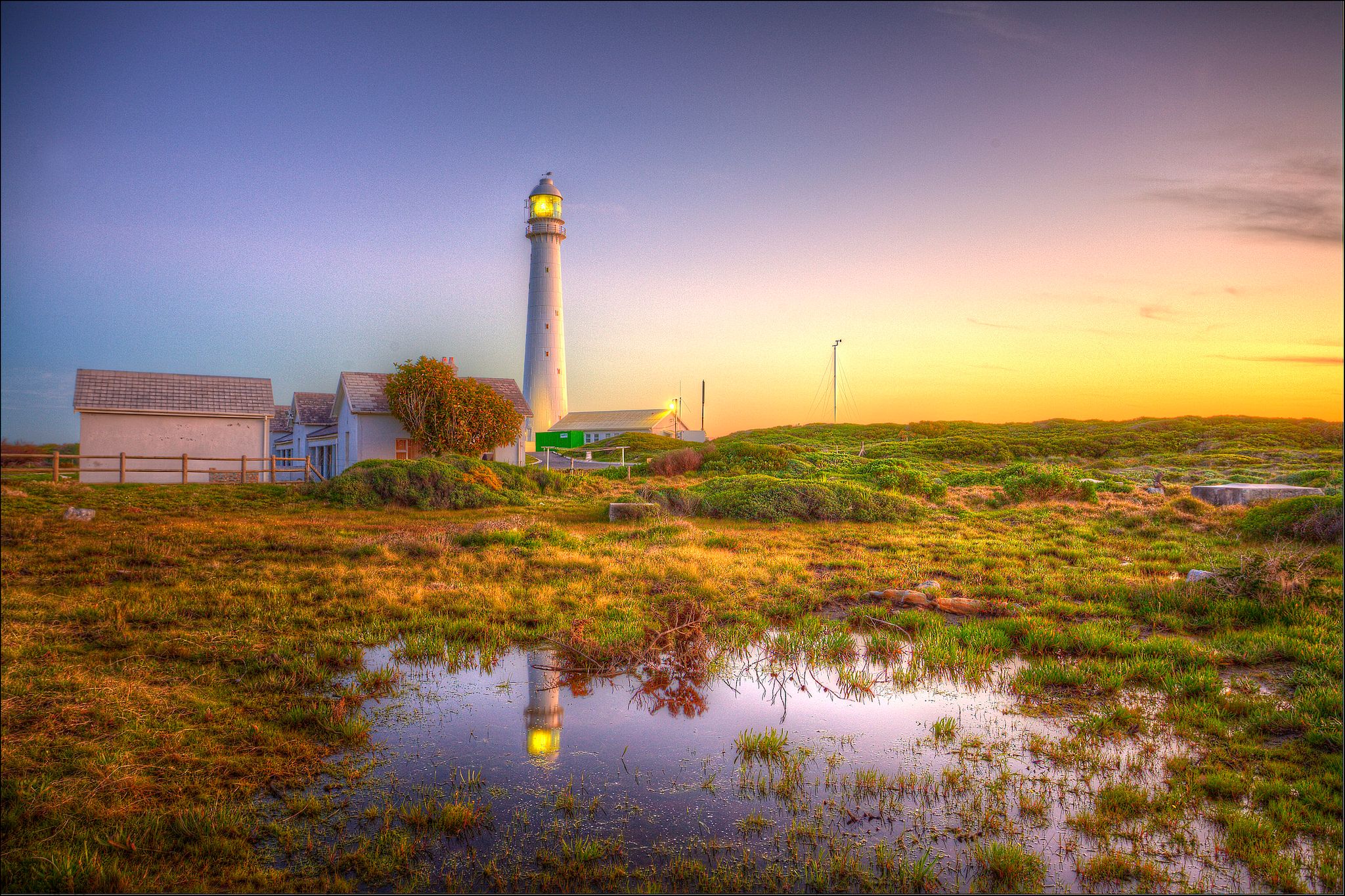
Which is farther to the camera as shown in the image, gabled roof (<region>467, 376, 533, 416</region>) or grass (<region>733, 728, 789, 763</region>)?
gabled roof (<region>467, 376, 533, 416</region>)

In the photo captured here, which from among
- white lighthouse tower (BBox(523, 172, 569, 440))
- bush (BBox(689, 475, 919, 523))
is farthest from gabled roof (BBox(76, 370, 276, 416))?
white lighthouse tower (BBox(523, 172, 569, 440))

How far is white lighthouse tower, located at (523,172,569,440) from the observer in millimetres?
48938

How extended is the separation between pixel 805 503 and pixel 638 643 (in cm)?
1164

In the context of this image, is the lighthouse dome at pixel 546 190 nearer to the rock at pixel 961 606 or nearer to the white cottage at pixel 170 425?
the white cottage at pixel 170 425

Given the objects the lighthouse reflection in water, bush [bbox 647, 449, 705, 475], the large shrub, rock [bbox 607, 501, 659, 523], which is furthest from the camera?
bush [bbox 647, 449, 705, 475]

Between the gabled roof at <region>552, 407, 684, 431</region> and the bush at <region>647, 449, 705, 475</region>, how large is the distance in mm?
28884

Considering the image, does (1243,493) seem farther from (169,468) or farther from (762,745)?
(169,468)

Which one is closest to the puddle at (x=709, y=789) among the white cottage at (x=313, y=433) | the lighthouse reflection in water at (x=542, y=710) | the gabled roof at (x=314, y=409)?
the lighthouse reflection in water at (x=542, y=710)

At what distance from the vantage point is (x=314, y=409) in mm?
39094

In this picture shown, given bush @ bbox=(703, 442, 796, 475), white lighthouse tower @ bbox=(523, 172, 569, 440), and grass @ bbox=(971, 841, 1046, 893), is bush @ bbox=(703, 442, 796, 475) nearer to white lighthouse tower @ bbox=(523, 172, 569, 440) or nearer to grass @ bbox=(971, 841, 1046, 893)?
white lighthouse tower @ bbox=(523, 172, 569, 440)

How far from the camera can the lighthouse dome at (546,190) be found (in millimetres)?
49250

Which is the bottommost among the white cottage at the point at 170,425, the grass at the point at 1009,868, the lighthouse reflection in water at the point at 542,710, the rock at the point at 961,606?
the lighthouse reflection in water at the point at 542,710

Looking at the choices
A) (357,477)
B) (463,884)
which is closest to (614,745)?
(463,884)

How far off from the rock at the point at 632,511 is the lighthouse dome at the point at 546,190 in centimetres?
3735
